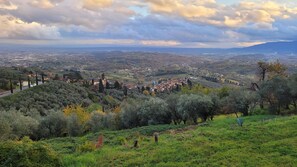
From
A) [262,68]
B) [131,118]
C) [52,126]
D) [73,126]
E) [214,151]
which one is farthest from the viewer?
[262,68]

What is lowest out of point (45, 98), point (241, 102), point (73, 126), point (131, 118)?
point (45, 98)

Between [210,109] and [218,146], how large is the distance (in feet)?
90.5

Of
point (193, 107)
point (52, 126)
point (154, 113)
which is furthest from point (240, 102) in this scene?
point (52, 126)

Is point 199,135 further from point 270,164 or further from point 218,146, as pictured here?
point 270,164

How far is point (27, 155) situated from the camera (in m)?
13.4

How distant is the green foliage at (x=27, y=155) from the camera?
42.6ft

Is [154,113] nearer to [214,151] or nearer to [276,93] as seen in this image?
[276,93]

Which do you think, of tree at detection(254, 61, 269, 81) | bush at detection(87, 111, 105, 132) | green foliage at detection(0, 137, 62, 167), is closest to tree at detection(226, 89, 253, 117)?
tree at detection(254, 61, 269, 81)

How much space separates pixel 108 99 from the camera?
108 meters

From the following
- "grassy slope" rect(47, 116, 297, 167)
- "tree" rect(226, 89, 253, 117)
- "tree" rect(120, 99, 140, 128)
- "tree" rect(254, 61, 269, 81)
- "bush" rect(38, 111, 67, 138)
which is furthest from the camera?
"tree" rect(254, 61, 269, 81)

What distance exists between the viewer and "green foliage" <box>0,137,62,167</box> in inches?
512

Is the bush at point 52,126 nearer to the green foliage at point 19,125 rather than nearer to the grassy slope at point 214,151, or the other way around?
the green foliage at point 19,125

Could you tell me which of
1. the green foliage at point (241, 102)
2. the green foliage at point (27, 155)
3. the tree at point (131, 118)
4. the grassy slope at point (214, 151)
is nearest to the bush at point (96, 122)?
the tree at point (131, 118)

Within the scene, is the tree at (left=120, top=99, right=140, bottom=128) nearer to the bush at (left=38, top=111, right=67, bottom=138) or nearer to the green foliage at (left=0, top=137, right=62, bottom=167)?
the bush at (left=38, top=111, right=67, bottom=138)
